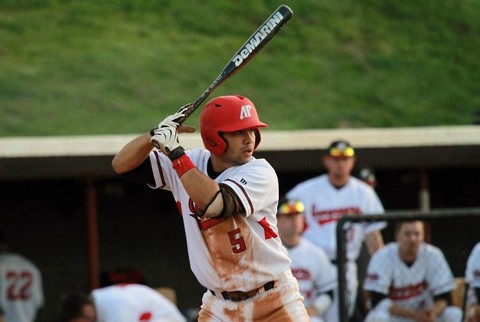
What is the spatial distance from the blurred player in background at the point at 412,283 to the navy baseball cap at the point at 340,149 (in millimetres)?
1267

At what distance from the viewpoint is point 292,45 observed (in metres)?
14.7

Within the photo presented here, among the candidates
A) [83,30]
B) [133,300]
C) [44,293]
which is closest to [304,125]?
[83,30]

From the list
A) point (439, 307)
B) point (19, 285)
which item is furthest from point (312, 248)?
point (19, 285)

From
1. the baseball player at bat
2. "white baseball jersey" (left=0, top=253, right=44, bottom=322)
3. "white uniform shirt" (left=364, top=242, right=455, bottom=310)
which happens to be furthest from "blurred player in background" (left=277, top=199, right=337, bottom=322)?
the baseball player at bat

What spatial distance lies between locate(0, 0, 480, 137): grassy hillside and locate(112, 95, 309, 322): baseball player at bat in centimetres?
671

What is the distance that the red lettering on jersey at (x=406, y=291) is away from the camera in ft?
24.2

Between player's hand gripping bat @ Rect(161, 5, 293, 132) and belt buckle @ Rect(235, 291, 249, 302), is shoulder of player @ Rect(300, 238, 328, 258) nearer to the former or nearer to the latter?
player's hand gripping bat @ Rect(161, 5, 293, 132)

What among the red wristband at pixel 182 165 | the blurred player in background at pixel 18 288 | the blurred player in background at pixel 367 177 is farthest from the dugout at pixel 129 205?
the red wristband at pixel 182 165

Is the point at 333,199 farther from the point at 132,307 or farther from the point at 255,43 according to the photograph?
the point at 255,43

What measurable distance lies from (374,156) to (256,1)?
6086 millimetres

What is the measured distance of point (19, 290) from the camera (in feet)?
29.6

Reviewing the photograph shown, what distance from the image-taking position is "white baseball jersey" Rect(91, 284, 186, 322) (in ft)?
22.4

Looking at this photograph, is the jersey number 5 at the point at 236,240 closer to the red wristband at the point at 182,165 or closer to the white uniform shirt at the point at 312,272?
the red wristband at the point at 182,165

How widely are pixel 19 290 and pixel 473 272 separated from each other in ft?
11.6
